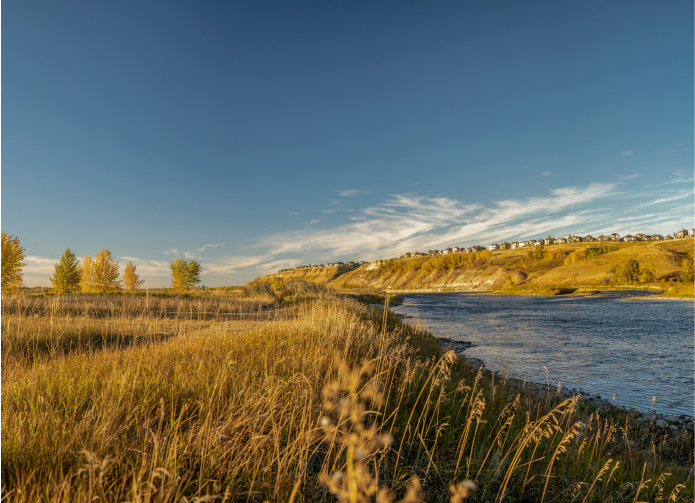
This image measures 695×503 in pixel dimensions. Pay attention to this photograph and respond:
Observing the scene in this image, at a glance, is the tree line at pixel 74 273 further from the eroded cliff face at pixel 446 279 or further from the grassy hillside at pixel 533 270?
the eroded cliff face at pixel 446 279

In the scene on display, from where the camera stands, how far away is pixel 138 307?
1777cm

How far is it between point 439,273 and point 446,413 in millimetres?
138619

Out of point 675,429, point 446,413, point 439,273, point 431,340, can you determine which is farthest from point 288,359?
point 439,273

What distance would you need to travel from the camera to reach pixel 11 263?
37562 mm

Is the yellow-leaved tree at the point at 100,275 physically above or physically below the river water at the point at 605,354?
above

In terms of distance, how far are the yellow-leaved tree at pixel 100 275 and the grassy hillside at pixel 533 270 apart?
31759 mm

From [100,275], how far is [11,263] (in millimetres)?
10030

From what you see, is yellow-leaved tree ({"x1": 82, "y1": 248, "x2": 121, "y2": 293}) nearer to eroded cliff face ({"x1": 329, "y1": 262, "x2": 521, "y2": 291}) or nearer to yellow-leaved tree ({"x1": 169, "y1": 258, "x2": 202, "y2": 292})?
yellow-leaved tree ({"x1": 169, "y1": 258, "x2": 202, "y2": 292})

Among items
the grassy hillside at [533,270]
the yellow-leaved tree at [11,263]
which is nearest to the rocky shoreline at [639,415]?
the grassy hillside at [533,270]

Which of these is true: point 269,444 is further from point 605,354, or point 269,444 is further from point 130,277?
point 130,277

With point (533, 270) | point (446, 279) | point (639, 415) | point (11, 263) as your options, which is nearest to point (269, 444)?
point (639, 415)

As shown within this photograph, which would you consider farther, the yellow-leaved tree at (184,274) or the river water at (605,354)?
the yellow-leaved tree at (184,274)

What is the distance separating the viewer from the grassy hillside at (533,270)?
75125 millimetres

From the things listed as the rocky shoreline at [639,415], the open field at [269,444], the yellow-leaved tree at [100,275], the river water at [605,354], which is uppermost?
the yellow-leaved tree at [100,275]
